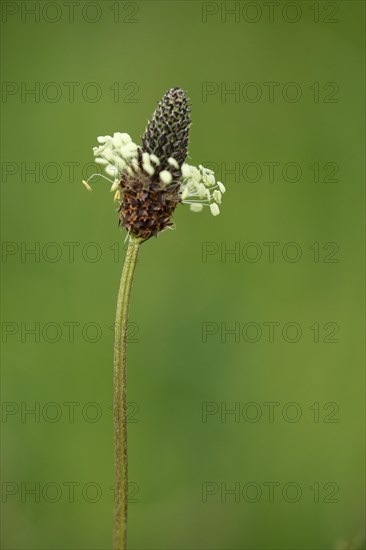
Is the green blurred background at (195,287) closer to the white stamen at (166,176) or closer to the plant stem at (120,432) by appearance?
the plant stem at (120,432)

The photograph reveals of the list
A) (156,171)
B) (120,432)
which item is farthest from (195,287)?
(120,432)

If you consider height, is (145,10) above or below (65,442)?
above

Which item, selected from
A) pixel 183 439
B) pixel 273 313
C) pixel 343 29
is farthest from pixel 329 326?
pixel 343 29

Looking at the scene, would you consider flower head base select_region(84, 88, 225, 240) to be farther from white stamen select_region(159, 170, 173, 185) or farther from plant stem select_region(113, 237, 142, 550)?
plant stem select_region(113, 237, 142, 550)

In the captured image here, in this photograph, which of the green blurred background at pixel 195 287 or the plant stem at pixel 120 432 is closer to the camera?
the plant stem at pixel 120 432

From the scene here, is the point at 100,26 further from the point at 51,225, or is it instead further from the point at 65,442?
the point at 65,442

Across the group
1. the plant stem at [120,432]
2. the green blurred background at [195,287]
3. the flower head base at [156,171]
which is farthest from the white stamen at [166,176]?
the green blurred background at [195,287]

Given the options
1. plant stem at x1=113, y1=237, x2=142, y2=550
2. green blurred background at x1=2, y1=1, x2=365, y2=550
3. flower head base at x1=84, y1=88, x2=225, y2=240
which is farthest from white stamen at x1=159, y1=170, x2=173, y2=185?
green blurred background at x1=2, y1=1, x2=365, y2=550
